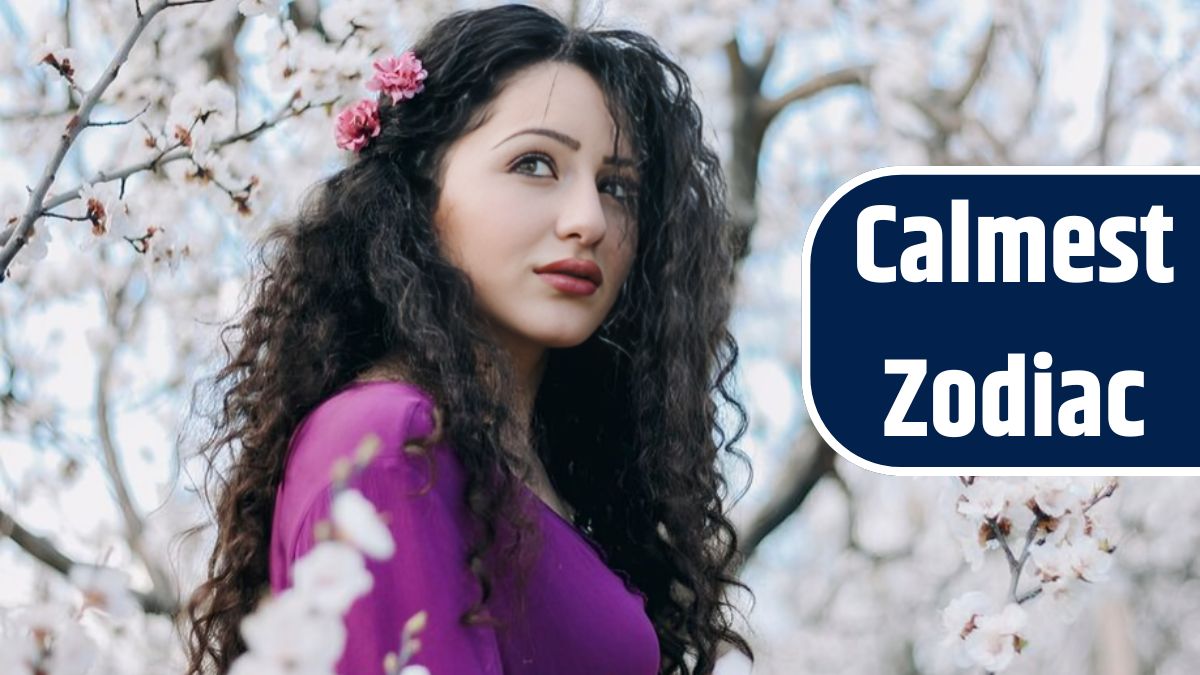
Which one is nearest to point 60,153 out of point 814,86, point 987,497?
point 987,497

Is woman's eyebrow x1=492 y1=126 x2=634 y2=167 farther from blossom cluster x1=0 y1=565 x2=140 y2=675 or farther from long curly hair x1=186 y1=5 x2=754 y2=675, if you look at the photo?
blossom cluster x1=0 y1=565 x2=140 y2=675

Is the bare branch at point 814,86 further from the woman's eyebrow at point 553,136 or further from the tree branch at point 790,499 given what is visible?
the woman's eyebrow at point 553,136

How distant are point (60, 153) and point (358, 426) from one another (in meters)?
0.31

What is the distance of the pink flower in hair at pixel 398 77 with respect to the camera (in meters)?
1.60

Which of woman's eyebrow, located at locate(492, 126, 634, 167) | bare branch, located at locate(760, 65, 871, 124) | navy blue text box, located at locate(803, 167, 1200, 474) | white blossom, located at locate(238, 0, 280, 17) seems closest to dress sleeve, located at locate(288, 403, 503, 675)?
woman's eyebrow, located at locate(492, 126, 634, 167)

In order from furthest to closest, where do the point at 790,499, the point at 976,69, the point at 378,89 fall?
the point at 976,69
the point at 790,499
the point at 378,89

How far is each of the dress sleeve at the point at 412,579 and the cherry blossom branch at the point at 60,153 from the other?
27 centimetres

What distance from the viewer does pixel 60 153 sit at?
140 centimetres

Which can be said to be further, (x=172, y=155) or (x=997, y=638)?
(x=172, y=155)

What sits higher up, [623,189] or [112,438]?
[623,189]

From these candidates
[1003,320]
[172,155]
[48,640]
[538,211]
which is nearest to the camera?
[48,640]

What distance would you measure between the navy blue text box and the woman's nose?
3.69ft

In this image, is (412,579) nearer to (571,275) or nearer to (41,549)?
(571,275)

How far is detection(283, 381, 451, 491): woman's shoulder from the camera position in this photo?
133 centimetres
